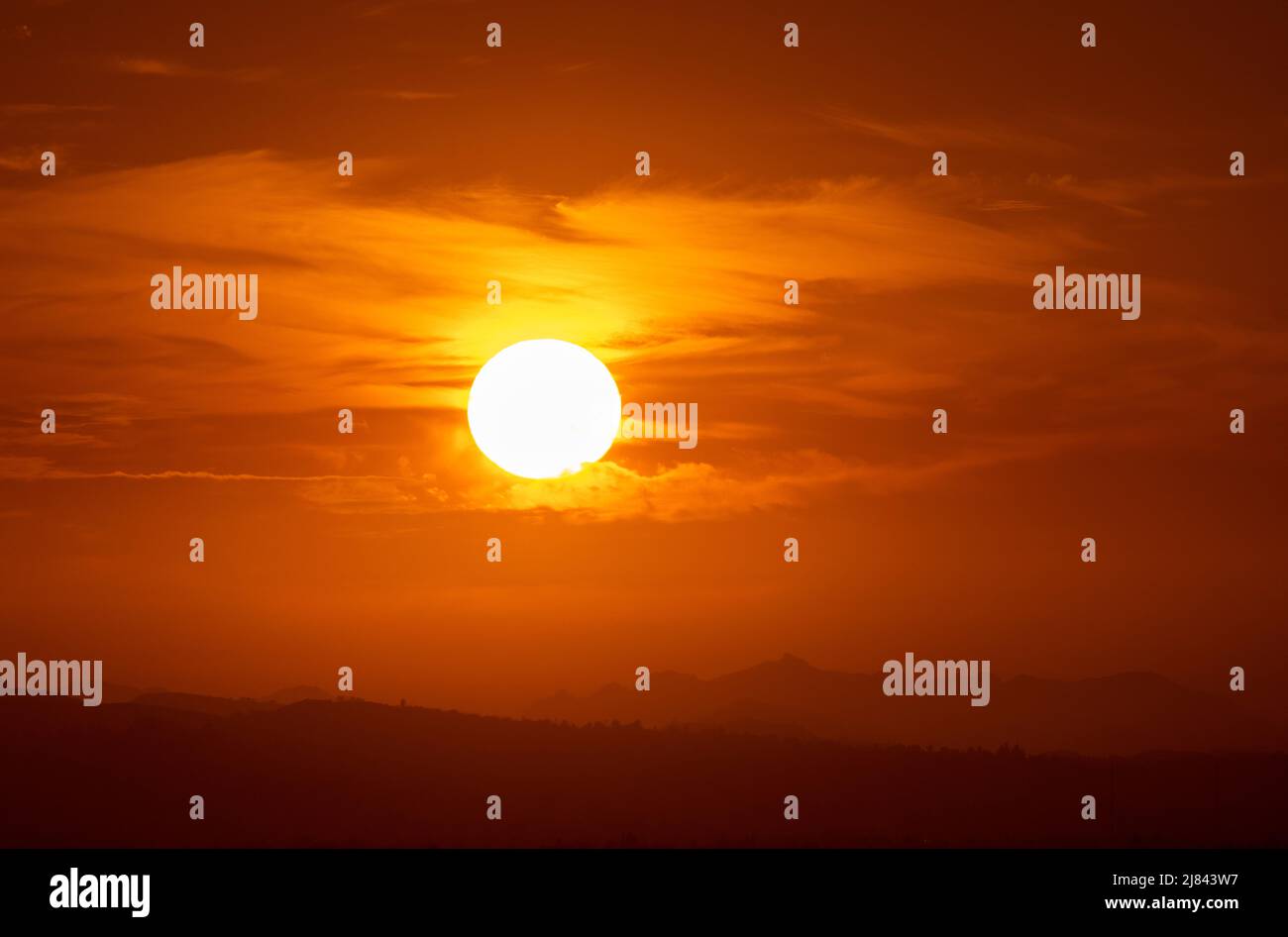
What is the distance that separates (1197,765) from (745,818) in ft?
175

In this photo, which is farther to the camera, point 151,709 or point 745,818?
point 745,818

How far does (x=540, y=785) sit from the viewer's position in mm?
109562

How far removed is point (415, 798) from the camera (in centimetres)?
12119

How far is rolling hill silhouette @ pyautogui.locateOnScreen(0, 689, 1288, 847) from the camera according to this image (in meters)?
101

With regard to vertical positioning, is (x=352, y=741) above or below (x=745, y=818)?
above

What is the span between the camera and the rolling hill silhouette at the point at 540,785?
101 m

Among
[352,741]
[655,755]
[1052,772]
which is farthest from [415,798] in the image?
[1052,772]
